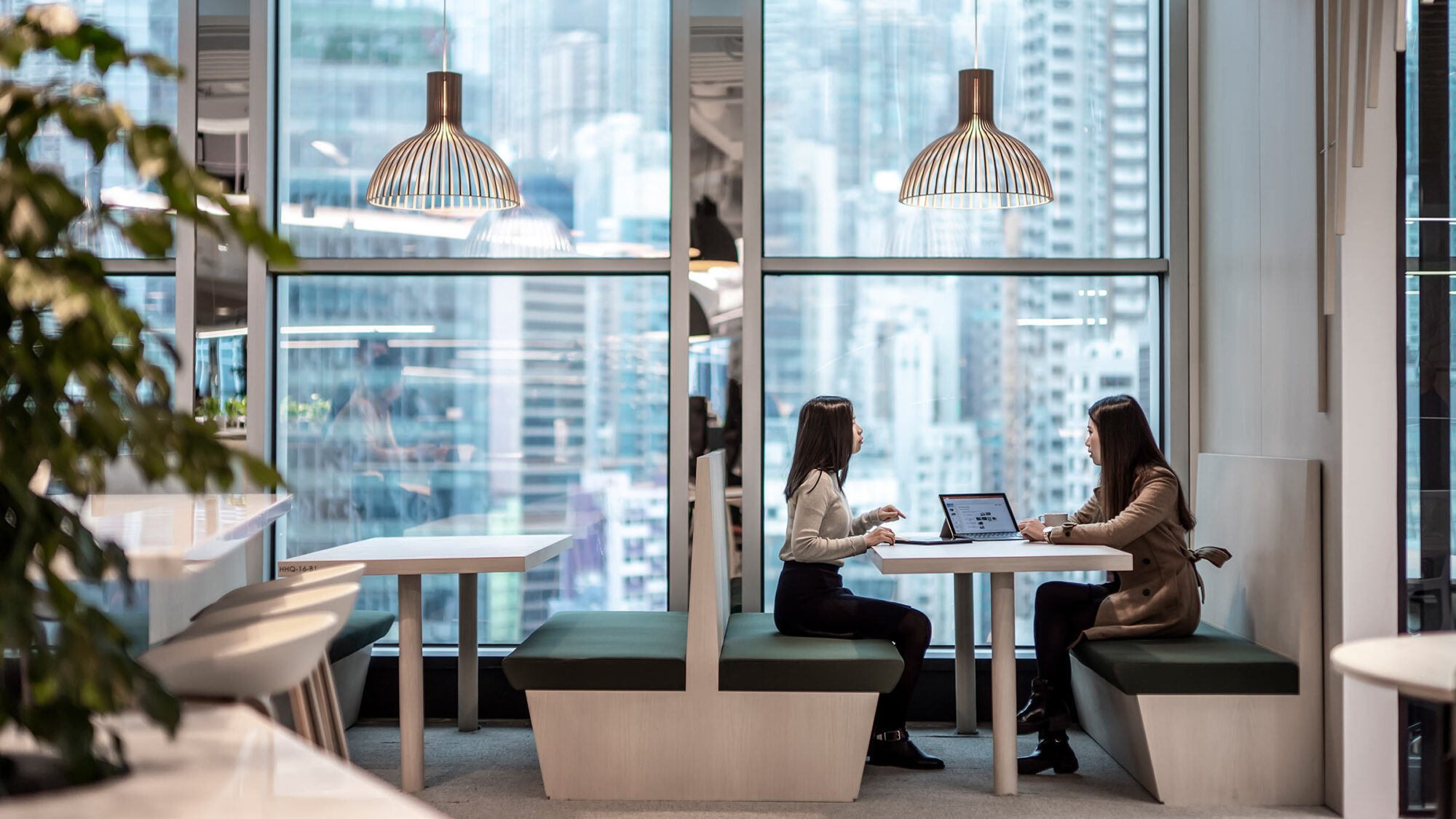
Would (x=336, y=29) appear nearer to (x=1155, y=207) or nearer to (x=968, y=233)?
(x=968, y=233)

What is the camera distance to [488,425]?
16.0 feet

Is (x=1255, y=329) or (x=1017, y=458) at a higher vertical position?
(x=1255, y=329)

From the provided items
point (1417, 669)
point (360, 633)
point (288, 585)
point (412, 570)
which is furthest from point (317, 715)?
point (1417, 669)

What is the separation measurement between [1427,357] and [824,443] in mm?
1978

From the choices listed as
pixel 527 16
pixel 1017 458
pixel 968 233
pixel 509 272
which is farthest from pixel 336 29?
pixel 1017 458

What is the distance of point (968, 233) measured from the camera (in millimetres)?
4852

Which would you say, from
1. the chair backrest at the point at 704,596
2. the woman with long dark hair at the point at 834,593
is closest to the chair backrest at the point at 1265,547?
the woman with long dark hair at the point at 834,593

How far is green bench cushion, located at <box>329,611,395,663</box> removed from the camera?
4047 millimetres

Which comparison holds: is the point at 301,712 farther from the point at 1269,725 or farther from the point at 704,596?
the point at 1269,725

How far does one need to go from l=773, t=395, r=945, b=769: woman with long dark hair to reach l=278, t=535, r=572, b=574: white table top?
3.06 ft

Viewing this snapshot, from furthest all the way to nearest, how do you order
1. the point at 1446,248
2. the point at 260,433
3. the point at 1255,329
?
the point at 260,433 → the point at 1255,329 → the point at 1446,248

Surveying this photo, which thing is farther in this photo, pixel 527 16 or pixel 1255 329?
pixel 527 16

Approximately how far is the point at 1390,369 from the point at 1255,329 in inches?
27.4

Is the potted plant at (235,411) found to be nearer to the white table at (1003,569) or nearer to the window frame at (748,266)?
the window frame at (748,266)
